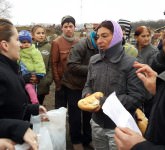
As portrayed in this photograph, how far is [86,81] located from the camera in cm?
358

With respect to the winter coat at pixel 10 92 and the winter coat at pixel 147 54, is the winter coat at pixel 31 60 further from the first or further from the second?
the winter coat at pixel 10 92

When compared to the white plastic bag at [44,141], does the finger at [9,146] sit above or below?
above

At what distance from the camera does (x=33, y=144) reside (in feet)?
5.87

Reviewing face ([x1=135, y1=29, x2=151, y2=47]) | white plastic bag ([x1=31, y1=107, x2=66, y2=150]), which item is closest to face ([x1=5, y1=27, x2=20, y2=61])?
white plastic bag ([x1=31, y1=107, x2=66, y2=150])

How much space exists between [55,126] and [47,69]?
7.37 ft

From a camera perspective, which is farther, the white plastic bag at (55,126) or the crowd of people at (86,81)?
the white plastic bag at (55,126)

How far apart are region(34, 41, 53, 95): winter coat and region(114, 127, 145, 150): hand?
3046 millimetres

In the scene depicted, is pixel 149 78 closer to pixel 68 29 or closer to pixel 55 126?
pixel 55 126

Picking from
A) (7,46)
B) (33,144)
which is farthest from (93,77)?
(33,144)

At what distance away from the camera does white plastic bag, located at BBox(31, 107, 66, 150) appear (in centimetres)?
250

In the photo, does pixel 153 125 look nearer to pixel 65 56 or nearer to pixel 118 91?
pixel 118 91

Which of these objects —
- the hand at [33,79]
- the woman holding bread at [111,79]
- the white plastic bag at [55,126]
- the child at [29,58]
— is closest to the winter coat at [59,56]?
the child at [29,58]

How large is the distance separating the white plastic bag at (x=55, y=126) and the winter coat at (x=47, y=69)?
1939 mm

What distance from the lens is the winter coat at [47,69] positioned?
455cm
